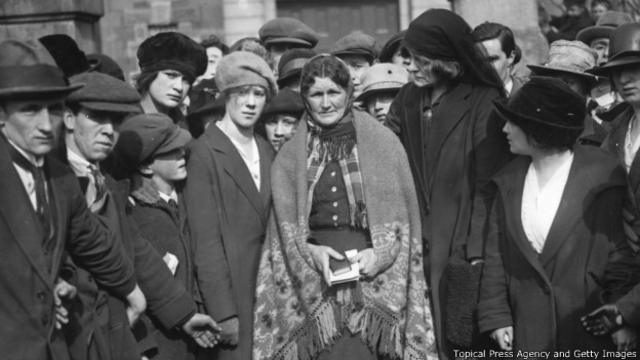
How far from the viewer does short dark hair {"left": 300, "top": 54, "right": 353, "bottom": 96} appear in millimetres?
7613

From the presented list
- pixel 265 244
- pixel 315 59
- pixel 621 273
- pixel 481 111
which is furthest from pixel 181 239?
pixel 621 273

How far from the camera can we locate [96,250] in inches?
255

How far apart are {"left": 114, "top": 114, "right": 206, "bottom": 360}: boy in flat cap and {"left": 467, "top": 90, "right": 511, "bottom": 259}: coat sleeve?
1.57m

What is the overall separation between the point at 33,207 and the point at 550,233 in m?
2.65

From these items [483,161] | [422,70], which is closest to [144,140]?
[422,70]

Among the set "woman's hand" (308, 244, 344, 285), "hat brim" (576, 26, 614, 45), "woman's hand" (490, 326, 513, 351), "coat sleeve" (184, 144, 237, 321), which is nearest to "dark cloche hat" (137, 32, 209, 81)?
"coat sleeve" (184, 144, 237, 321)

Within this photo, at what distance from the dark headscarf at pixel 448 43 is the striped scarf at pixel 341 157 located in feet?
1.90

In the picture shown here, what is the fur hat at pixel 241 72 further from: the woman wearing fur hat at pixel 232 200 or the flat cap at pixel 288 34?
the flat cap at pixel 288 34

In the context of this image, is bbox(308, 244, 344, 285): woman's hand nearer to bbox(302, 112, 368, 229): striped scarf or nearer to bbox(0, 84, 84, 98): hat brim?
bbox(302, 112, 368, 229): striped scarf

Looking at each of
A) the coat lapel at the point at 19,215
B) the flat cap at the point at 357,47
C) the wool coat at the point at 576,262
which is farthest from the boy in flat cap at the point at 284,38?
the coat lapel at the point at 19,215

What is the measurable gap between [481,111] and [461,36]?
44cm

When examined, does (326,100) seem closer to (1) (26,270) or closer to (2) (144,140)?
(2) (144,140)

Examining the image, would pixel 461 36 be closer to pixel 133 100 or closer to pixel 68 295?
pixel 133 100

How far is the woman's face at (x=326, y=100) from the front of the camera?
299 inches
